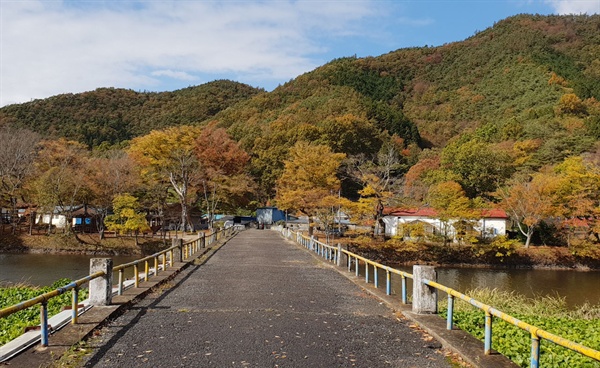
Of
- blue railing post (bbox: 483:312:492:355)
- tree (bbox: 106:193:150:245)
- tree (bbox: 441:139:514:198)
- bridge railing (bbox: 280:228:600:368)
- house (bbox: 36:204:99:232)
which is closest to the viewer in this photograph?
bridge railing (bbox: 280:228:600:368)

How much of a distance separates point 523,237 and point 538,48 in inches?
3137

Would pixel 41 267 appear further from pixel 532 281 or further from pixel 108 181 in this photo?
pixel 532 281

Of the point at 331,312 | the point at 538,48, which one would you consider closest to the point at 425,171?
the point at 331,312

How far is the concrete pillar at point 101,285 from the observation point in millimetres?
8727

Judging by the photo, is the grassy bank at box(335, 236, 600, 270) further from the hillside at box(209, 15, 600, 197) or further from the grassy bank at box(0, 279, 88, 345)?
the grassy bank at box(0, 279, 88, 345)

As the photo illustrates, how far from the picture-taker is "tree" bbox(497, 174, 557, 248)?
135ft

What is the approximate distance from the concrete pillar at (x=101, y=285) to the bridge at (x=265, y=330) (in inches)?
6.3

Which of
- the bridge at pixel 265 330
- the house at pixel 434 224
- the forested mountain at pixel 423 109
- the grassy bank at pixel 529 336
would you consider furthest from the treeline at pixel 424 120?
the bridge at pixel 265 330

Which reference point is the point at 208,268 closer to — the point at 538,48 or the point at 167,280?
the point at 167,280

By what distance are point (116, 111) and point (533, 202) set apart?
89809 millimetres

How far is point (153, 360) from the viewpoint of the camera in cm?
591

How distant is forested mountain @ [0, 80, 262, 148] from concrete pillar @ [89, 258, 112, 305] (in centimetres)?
7325

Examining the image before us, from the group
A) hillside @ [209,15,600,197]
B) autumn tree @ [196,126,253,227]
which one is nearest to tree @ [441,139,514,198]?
hillside @ [209,15,600,197]

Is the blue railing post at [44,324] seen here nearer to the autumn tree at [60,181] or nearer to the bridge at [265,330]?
the bridge at [265,330]
